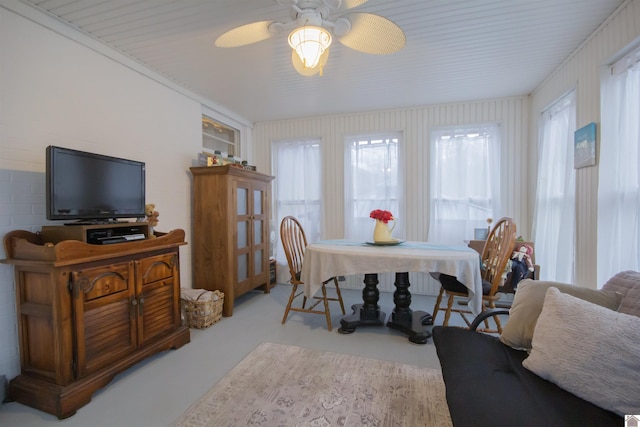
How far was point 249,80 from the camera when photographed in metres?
2.88

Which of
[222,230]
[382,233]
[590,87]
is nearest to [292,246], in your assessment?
[222,230]

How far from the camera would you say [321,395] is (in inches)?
66.7

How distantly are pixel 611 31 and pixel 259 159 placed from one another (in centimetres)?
391

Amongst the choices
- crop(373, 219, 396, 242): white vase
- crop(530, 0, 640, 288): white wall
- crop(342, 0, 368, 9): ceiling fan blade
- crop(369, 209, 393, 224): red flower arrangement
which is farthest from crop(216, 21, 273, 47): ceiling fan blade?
crop(530, 0, 640, 288): white wall

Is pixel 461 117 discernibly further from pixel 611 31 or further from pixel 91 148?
pixel 91 148

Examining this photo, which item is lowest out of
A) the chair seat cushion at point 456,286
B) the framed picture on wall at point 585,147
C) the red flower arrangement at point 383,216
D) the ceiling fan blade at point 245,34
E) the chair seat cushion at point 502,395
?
the chair seat cushion at point 502,395

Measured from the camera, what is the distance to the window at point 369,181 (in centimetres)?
384

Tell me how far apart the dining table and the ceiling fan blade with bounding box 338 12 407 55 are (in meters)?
1.48

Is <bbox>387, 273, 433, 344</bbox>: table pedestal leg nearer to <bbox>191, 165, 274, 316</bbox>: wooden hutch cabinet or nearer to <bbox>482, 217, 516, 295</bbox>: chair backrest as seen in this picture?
<bbox>482, 217, 516, 295</bbox>: chair backrest

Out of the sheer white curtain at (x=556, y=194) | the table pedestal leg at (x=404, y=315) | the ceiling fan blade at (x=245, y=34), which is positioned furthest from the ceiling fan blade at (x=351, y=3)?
the sheer white curtain at (x=556, y=194)

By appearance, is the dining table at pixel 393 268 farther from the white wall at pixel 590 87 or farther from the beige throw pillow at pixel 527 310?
the white wall at pixel 590 87

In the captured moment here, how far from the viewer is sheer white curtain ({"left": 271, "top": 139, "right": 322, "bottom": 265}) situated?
4160mm

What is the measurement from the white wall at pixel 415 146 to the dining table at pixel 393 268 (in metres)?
1.18

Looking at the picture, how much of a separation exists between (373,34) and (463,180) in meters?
2.61
